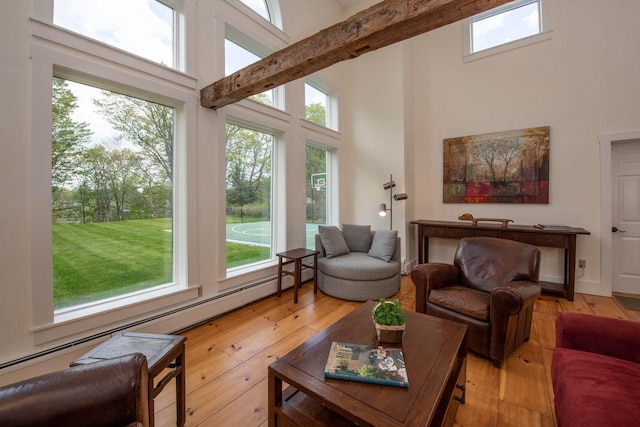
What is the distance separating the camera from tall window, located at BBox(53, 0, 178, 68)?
1901mm

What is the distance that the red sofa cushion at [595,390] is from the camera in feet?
3.00

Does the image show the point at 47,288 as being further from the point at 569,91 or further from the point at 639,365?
the point at 569,91

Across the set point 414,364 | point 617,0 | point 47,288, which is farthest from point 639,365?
point 617,0

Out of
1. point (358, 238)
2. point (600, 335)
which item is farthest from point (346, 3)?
point (600, 335)

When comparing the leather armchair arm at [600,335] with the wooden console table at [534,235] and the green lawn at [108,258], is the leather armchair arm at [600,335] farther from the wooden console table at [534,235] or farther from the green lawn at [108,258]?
the green lawn at [108,258]

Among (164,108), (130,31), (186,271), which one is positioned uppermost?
(130,31)

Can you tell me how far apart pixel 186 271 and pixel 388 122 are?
12.3ft

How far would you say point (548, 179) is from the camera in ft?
11.7

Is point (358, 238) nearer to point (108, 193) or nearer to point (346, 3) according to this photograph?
point (108, 193)

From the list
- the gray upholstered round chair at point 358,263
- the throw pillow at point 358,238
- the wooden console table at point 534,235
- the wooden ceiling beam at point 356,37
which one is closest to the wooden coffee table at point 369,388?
the gray upholstered round chair at point 358,263

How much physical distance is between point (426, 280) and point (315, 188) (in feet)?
8.28

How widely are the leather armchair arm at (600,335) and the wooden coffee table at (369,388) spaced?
53cm

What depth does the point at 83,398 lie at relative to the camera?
34.6 inches

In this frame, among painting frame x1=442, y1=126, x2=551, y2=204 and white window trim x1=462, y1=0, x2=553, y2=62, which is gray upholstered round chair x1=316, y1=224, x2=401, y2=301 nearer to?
painting frame x1=442, y1=126, x2=551, y2=204
